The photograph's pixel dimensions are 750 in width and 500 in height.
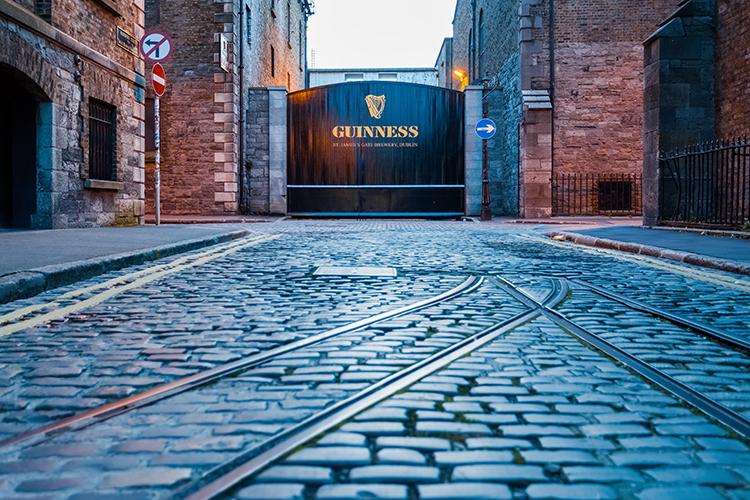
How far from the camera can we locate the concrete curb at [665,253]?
6.43 metres

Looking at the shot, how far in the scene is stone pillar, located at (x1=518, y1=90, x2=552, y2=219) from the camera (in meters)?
19.7

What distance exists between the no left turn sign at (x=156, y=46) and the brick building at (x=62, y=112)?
75cm

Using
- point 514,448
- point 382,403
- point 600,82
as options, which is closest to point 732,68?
point 600,82

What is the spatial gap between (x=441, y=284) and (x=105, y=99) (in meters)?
9.67

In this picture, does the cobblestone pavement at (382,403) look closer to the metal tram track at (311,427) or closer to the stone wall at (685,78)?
the metal tram track at (311,427)

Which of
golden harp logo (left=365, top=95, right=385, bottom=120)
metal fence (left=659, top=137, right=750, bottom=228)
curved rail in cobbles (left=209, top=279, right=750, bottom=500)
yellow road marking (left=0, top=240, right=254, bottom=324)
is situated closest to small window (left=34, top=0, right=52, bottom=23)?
yellow road marking (left=0, top=240, right=254, bottom=324)

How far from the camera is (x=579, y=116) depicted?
67.3 ft

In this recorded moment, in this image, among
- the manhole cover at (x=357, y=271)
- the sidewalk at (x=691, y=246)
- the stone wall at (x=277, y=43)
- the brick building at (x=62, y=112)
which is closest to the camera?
the manhole cover at (x=357, y=271)

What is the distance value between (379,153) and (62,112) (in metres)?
12.5

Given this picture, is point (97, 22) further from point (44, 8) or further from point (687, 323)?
point (687, 323)

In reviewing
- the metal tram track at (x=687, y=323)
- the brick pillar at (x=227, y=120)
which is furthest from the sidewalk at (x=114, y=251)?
the brick pillar at (x=227, y=120)

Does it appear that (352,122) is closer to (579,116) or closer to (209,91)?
(209,91)

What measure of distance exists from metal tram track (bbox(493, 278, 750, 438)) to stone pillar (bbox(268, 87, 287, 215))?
1804 cm

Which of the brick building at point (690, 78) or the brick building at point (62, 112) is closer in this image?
the brick building at point (62, 112)
